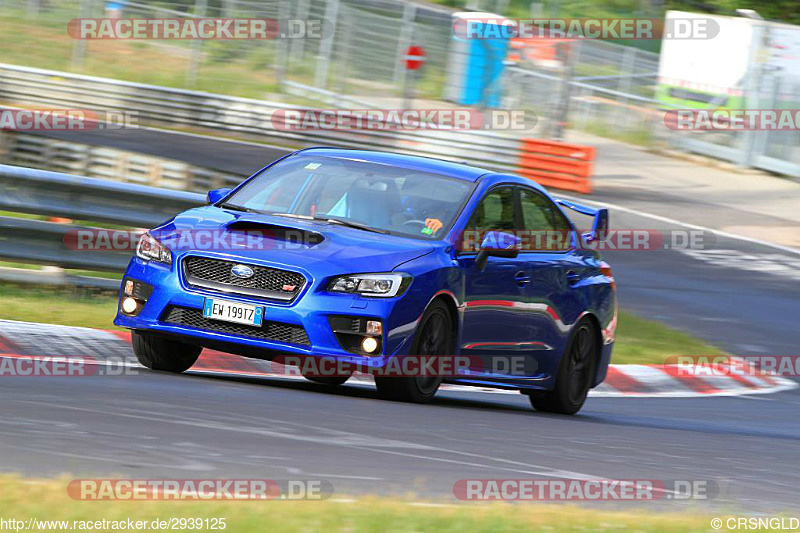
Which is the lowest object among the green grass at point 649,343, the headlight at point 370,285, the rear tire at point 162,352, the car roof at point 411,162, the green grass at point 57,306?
the green grass at point 649,343

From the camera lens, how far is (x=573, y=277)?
10391mm

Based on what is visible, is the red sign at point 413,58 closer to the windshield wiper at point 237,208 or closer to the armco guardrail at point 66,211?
the armco guardrail at point 66,211

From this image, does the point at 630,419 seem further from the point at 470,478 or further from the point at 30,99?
the point at 30,99

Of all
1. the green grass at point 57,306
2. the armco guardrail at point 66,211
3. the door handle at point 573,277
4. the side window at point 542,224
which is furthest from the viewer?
the armco guardrail at point 66,211

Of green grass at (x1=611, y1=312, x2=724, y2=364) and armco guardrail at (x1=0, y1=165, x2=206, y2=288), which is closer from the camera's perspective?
armco guardrail at (x1=0, y1=165, x2=206, y2=288)

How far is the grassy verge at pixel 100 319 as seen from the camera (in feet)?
35.3

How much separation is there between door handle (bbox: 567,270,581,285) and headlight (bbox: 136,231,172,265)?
3.03m

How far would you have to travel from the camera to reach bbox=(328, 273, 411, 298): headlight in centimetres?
830

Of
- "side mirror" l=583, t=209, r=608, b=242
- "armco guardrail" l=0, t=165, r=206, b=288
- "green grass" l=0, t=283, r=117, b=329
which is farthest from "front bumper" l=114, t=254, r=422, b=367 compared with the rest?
"armco guardrail" l=0, t=165, r=206, b=288

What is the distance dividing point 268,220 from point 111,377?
1313 mm

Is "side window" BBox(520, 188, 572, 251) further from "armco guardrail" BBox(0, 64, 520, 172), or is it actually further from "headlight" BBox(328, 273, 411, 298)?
"armco guardrail" BBox(0, 64, 520, 172)

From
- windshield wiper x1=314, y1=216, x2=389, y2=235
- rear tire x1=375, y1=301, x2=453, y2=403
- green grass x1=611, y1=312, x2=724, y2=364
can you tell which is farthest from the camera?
green grass x1=611, y1=312, x2=724, y2=364

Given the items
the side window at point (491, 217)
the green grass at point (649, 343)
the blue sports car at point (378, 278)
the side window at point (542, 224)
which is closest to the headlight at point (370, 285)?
the blue sports car at point (378, 278)

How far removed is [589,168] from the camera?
2531cm
